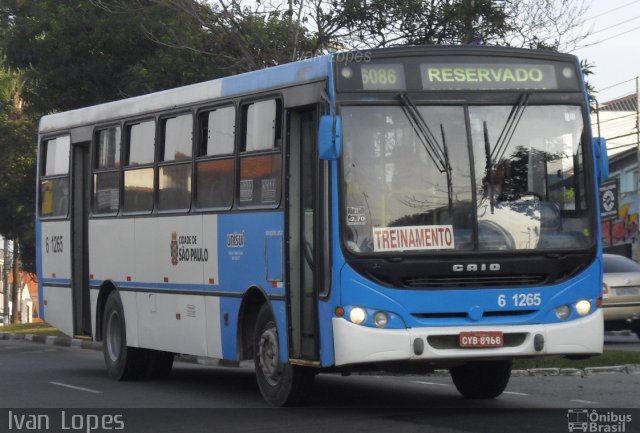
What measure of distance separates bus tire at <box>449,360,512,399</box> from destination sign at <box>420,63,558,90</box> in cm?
280

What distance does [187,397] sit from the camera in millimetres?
14727

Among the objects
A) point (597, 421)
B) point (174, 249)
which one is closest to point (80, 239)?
point (174, 249)

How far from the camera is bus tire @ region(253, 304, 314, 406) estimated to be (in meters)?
12.8

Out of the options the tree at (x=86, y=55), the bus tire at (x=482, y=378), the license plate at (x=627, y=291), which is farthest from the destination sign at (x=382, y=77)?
the tree at (x=86, y=55)

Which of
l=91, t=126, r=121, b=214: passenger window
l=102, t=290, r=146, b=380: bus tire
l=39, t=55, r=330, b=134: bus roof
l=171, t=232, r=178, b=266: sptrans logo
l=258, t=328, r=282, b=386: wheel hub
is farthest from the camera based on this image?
l=91, t=126, r=121, b=214: passenger window

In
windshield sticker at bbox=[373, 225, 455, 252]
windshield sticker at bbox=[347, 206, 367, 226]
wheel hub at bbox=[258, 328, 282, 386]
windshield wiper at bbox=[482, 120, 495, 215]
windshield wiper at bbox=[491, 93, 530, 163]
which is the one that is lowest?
wheel hub at bbox=[258, 328, 282, 386]

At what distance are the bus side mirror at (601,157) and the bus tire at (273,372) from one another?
3.19 meters

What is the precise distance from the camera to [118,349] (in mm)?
17438

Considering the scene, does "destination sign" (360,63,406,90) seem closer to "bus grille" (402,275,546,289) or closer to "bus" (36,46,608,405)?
"bus" (36,46,608,405)

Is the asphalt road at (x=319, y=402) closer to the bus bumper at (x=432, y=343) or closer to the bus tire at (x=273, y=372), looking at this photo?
the bus tire at (x=273, y=372)

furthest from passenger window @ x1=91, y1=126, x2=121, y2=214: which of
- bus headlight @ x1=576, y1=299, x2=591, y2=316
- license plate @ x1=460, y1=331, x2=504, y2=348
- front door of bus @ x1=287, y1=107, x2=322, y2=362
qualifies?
bus headlight @ x1=576, y1=299, x2=591, y2=316

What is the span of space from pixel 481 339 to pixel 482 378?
6.91 feet

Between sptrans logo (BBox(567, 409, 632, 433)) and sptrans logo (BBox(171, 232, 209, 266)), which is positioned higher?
sptrans logo (BBox(171, 232, 209, 266))

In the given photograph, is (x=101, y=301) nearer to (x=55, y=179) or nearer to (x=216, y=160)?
(x=55, y=179)
